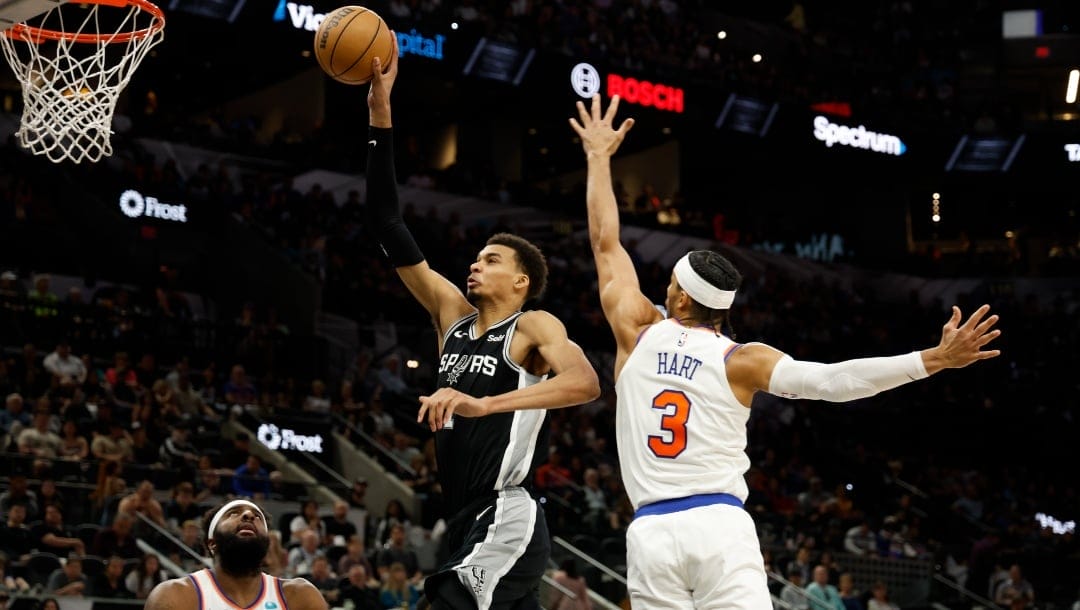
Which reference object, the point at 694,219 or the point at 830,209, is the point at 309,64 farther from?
the point at 830,209

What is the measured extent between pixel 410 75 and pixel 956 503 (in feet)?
43.3

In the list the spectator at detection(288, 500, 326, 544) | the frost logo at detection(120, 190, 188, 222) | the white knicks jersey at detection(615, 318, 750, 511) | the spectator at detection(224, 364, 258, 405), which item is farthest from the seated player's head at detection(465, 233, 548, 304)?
the frost logo at detection(120, 190, 188, 222)

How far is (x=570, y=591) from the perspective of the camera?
1305 cm

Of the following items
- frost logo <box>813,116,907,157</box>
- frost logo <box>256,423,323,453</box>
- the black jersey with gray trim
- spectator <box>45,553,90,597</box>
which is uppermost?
frost logo <box>813,116,907,157</box>

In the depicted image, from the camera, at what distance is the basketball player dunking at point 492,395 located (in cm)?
514

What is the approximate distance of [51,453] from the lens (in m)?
13.6

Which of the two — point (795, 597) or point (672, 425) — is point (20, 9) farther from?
point (795, 597)

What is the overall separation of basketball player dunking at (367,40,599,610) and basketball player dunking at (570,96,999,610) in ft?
0.87

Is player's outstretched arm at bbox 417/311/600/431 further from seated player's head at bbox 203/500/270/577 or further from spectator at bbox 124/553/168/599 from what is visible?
spectator at bbox 124/553/168/599

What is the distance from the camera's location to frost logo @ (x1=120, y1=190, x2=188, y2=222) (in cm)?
2080

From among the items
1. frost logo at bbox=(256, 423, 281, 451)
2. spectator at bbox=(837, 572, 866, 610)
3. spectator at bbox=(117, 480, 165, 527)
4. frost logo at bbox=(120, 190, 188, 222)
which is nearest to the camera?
spectator at bbox=(117, 480, 165, 527)

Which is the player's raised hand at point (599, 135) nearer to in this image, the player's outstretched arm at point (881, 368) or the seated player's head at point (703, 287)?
the seated player's head at point (703, 287)

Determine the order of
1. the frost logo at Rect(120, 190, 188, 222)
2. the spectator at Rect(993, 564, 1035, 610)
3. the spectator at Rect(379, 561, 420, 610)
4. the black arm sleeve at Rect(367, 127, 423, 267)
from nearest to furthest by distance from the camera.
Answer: the black arm sleeve at Rect(367, 127, 423, 267) < the spectator at Rect(379, 561, 420, 610) < the spectator at Rect(993, 564, 1035, 610) < the frost logo at Rect(120, 190, 188, 222)

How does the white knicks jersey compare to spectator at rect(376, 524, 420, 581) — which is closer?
the white knicks jersey
